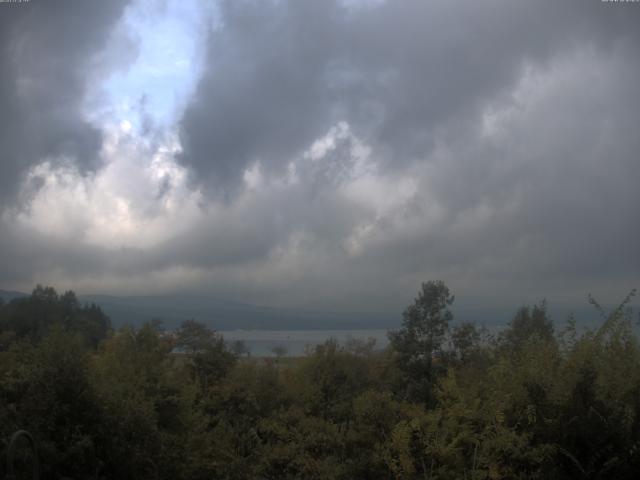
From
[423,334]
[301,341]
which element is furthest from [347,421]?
[301,341]

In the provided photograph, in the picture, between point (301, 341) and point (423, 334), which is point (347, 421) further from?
point (301, 341)

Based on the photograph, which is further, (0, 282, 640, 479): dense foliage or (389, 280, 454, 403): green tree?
(389, 280, 454, 403): green tree

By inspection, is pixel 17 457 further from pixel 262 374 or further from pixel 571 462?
pixel 262 374

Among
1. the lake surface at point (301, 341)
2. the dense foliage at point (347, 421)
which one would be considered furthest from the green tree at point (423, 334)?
the dense foliage at point (347, 421)

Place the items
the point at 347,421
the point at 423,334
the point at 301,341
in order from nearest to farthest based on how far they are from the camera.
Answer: the point at 347,421, the point at 423,334, the point at 301,341

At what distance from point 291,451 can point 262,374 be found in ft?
24.5

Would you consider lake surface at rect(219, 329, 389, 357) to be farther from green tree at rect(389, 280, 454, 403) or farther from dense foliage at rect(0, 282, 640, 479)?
dense foliage at rect(0, 282, 640, 479)

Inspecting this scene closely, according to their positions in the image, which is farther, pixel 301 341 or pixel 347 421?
pixel 301 341

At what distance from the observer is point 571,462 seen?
11.7 metres

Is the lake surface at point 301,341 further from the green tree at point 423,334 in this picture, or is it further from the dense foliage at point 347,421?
the dense foliage at point 347,421

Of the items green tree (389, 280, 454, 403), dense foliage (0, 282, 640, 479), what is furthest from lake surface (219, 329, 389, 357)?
dense foliage (0, 282, 640, 479)

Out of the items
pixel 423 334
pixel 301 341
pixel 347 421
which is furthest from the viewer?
pixel 301 341

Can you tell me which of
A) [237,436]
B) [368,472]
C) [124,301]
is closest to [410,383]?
[237,436]

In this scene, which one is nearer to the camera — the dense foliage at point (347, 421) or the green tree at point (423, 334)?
the dense foliage at point (347, 421)
